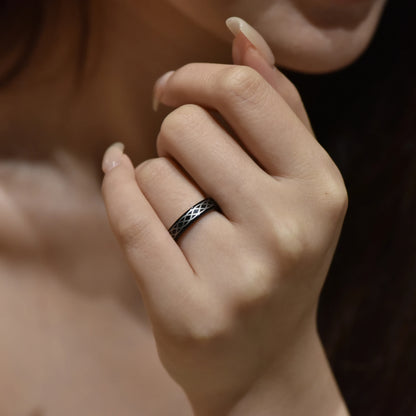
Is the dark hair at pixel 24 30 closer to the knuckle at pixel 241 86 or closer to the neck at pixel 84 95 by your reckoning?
the neck at pixel 84 95

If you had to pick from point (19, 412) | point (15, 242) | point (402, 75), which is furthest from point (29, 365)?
point (402, 75)

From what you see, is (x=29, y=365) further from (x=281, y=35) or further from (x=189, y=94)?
(x=281, y=35)

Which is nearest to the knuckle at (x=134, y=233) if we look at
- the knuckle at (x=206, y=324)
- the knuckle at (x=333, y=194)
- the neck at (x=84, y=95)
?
the knuckle at (x=206, y=324)

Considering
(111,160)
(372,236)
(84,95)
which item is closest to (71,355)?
(111,160)

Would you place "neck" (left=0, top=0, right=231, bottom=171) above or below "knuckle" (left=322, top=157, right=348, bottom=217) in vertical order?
above

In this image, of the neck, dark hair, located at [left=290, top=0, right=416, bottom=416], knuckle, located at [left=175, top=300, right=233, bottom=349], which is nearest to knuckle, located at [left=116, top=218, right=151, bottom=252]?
knuckle, located at [left=175, top=300, right=233, bottom=349]

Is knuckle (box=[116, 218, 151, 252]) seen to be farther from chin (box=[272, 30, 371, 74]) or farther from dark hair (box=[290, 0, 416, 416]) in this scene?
dark hair (box=[290, 0, 416, 416])
